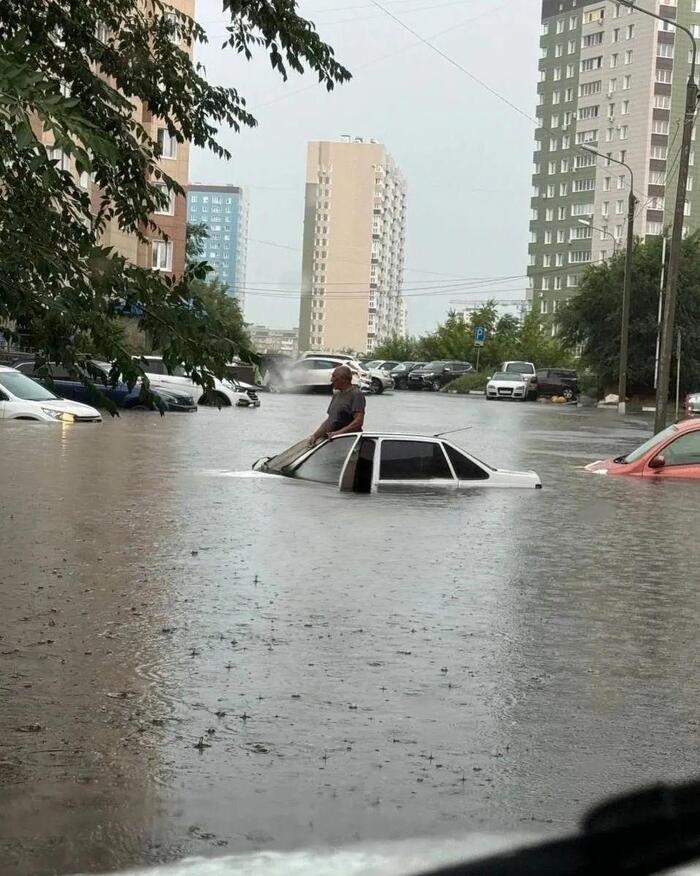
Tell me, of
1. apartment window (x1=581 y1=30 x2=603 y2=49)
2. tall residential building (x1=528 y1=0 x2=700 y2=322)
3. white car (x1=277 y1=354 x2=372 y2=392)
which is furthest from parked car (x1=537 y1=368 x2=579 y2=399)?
apartment window (x1=581 y1=30 x2=603 y2=49)

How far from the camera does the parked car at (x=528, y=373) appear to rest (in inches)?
2995

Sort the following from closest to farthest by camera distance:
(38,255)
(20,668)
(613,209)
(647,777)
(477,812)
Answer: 1. (477,812)
2. (647,777)
3. (38,255)
4. (20,668)
5. (613,209)

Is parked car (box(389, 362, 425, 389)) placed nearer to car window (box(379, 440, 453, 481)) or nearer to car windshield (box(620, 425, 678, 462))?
car windshield (box(620, 425, 678, 462))

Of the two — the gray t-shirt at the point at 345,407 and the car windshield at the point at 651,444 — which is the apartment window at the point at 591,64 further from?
the gray t-shirt at the point at 345,407

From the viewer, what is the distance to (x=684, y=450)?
2323 cm

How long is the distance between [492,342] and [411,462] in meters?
84.3

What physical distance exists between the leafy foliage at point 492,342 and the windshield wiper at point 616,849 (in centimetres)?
8788

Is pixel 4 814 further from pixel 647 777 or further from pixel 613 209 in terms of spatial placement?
pixel 613 209

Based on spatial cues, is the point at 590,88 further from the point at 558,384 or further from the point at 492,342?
the point at 558,384

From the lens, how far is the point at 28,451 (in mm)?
25281

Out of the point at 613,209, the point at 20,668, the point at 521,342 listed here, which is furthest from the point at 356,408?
the point at 613,209

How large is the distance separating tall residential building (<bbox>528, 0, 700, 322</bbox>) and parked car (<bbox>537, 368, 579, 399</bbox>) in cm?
6356

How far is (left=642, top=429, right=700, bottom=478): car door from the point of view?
2300 cm

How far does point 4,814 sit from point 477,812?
5.33 ft
